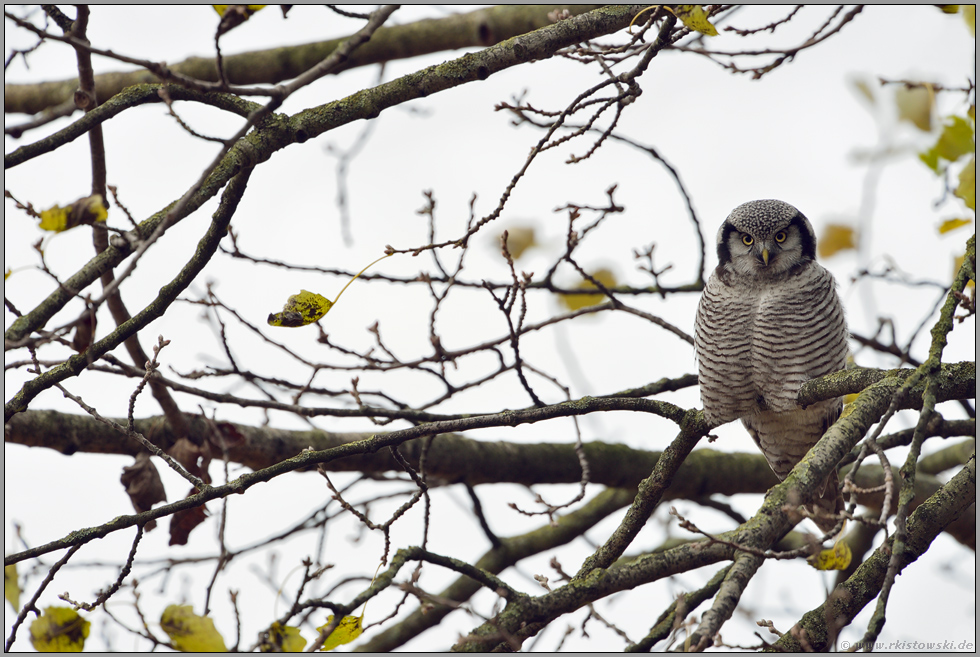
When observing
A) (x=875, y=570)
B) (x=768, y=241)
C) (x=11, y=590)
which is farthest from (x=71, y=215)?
(x=768, y=241)

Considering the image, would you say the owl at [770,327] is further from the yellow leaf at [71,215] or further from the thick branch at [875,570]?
the yellow leaf at [71,215]

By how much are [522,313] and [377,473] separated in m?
1.38

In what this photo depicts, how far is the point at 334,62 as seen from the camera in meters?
1.69

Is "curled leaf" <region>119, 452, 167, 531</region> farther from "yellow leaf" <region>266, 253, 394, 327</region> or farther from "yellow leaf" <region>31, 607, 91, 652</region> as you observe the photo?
"yellow leaf" <region>266, 253, 394, 327</region>

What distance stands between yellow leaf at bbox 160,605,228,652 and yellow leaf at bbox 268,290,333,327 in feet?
2.50

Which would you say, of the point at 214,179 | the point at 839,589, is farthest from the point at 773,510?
the point at 214,179

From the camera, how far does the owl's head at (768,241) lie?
373 cm

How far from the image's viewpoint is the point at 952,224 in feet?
9.60

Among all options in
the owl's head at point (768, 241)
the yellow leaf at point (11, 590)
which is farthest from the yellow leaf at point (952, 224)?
the yellow leaf at point (11, 590)

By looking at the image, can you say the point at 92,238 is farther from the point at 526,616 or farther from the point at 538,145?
the point at 526,616

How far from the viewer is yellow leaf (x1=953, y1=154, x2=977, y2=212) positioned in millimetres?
2781

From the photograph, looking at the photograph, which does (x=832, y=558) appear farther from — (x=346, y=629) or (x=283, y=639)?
(x=283, y=639)

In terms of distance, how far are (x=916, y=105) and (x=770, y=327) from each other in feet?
3.45

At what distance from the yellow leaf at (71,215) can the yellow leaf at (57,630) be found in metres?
0.92
